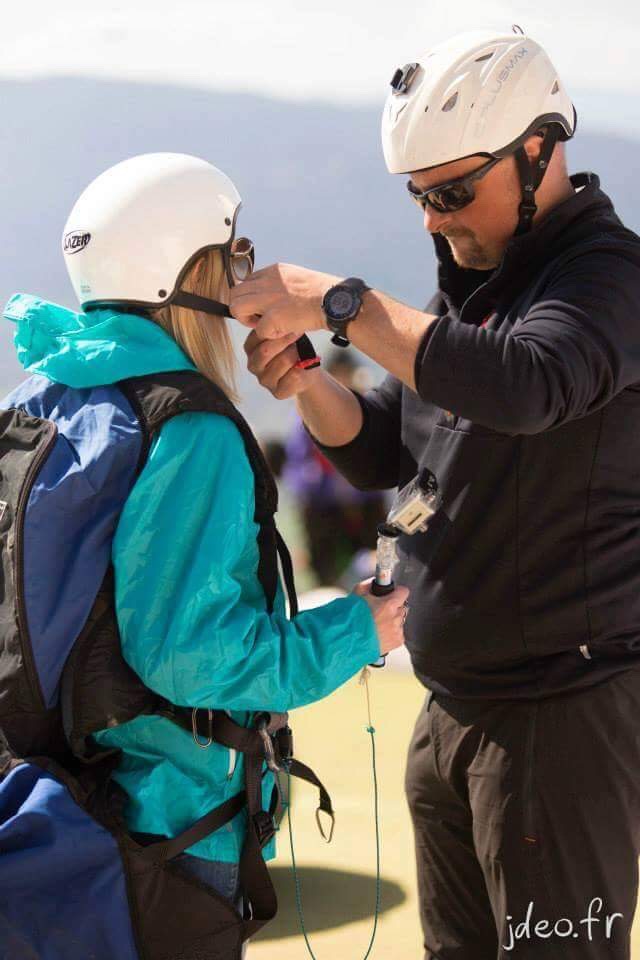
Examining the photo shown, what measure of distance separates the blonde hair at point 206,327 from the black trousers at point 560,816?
0.89m

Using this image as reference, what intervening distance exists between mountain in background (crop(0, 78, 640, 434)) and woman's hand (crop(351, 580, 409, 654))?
1037 cm

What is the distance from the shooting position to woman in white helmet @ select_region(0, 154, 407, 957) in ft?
6.10

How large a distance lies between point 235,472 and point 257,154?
15518mm

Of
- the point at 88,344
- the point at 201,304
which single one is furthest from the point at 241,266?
the point at 88,344

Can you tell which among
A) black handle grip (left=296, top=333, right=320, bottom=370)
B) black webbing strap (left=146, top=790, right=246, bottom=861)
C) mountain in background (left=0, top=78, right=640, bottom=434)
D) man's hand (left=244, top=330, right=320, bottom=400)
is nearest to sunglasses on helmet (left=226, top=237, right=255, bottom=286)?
man's hand (left=244, top=330, right=320, bottom=400)

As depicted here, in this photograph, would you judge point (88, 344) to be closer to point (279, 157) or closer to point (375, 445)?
point (375, 445)

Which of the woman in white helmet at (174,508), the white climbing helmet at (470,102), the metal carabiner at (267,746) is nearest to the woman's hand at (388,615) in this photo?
the woman in white helmet at (174,508)

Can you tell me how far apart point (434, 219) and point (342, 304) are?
1.58 feet

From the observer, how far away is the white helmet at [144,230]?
2064mm

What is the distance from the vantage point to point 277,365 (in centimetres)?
243

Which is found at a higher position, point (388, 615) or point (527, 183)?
point (527, 183)

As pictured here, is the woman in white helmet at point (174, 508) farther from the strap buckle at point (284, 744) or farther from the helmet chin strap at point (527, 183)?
the helmet chin strap at point (527, 183)

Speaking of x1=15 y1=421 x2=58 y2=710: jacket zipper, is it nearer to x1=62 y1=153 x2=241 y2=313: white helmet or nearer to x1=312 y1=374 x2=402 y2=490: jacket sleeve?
x1=62 y1=153 x2=241 y2=313: white helmet

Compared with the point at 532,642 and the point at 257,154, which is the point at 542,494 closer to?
the point at 532,642
